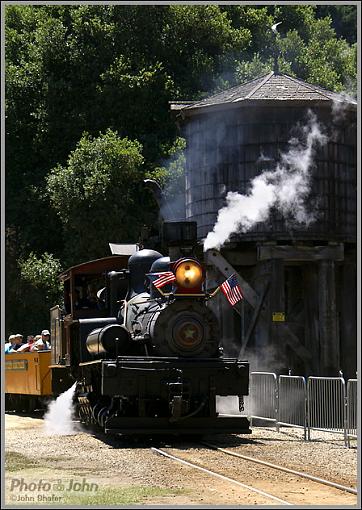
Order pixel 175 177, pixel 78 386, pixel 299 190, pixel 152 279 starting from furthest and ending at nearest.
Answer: pixel 175 177 → pixel 299 190 → pixel 78 386 → pixel 152 279

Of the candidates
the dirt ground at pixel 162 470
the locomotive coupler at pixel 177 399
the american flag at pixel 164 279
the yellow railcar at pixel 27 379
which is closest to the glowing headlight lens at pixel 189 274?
the american flag at pixel 164 279

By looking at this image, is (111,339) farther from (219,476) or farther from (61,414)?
(219,476)

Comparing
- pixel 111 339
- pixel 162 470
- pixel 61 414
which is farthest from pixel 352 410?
pixel 61 414

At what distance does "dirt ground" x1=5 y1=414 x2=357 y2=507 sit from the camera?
9.39 m

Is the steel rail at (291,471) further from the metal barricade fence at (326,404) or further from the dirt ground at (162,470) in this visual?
the metal barricade fence at (326,404)

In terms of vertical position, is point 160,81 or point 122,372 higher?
point 160,81

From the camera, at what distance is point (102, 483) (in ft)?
33.9

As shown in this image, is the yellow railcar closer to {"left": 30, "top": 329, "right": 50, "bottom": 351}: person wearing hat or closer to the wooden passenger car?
{"left": 30, "top": 329, "right": 50, "bottom": 351}: person wearing hat

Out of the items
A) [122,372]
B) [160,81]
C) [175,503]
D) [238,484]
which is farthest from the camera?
[160,81]

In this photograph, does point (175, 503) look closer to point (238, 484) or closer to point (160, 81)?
point (238, 484)

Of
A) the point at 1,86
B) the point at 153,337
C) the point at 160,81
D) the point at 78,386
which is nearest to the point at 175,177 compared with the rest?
the point at 160,81

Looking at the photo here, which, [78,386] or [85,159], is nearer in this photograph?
[78,386]

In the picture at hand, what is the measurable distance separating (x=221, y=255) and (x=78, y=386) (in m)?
6.09

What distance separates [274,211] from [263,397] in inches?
242
